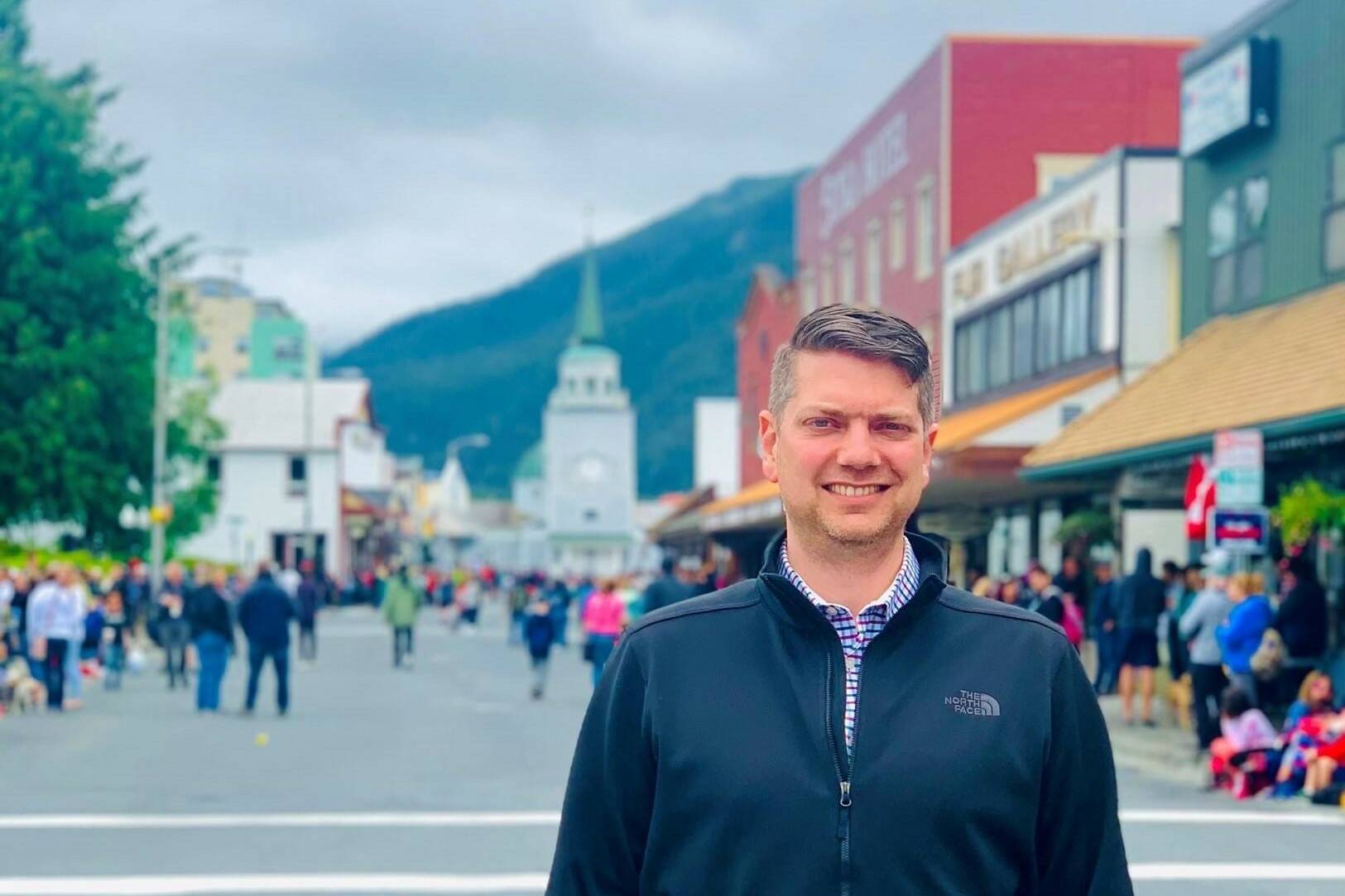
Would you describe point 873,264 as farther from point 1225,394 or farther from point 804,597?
point 804,597

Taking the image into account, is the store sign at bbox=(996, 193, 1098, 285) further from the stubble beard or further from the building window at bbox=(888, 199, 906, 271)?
the stubble beard

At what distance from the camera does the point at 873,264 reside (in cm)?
4747

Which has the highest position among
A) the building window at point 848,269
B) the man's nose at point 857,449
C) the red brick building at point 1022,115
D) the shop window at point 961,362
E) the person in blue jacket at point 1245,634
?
the red brick building at point 1022,115

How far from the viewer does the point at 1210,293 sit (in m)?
26.2

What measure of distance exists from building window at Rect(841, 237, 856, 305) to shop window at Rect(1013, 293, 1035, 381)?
1310 cm

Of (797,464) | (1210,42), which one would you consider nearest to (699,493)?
(1210,42)

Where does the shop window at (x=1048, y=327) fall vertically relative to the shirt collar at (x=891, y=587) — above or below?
above

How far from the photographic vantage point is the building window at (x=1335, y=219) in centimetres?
2194

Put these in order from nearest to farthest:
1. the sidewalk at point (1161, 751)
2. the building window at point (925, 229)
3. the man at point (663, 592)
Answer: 1. the sidewalk at point (1161, 751)
2. the man at point (663, 592)
3. the building window at point (925, 229)

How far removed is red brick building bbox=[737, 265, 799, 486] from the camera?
60.7 m

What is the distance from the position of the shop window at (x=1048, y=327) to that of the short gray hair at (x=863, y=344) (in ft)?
101

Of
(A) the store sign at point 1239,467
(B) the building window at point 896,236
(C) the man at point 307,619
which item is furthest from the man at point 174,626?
(B) the building window at point 896,236

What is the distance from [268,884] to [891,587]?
768 centimetres

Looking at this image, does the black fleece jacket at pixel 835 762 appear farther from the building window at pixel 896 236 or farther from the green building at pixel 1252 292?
the building window at pixel 896 236
